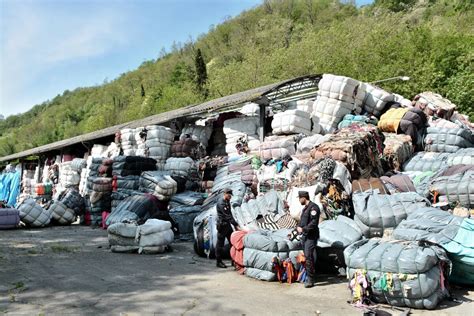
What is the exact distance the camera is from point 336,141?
395 inches

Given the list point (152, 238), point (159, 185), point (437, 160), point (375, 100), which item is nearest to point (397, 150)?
point (437, 160)

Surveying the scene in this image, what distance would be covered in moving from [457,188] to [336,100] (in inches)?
238

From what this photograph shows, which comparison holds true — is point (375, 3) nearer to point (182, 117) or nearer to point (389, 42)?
point (389, 42)

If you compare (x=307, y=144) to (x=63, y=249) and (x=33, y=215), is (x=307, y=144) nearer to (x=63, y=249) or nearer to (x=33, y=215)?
(x=63, y=249)

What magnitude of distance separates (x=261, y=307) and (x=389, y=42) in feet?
88.8

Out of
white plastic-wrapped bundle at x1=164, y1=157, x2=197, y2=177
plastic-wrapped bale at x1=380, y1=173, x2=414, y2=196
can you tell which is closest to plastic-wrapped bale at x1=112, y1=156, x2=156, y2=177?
→ white plastic-wrapped bundle at x1=164, y1=157, x2=197, y2=177

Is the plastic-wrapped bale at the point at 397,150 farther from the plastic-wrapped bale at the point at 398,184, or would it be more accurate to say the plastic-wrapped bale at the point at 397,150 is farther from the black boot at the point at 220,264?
the black boot at the point at 220,264

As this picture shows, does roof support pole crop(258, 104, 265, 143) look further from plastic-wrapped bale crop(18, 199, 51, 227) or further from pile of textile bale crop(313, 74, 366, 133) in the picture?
plastic-wrapped bale crop(18, 199, 51, 227)

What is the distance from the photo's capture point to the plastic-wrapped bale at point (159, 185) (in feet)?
39.0

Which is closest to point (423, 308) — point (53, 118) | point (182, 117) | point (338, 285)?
point (338, 285)

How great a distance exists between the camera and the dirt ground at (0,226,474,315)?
511 centimetres

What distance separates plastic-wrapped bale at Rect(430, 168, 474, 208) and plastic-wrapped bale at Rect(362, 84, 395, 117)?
18.5 ft

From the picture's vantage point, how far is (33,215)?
44.8ft

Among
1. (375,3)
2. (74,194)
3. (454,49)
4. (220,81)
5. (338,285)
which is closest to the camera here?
(338,285)
